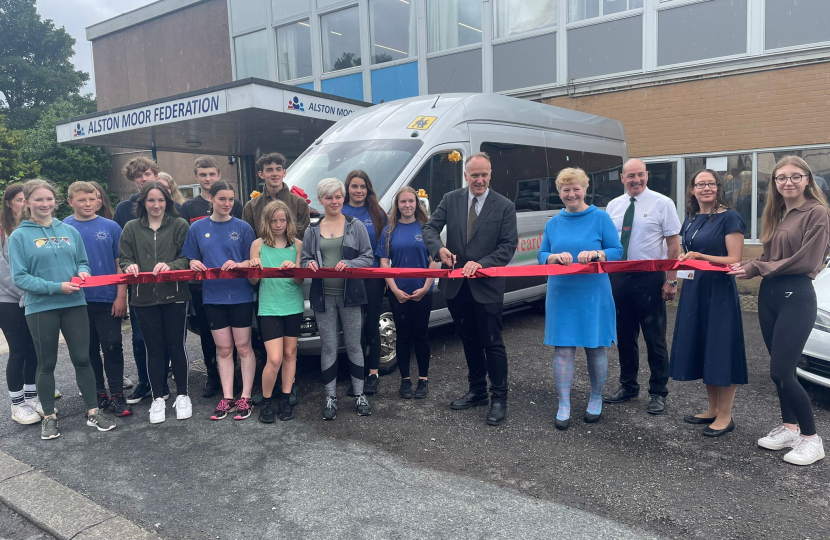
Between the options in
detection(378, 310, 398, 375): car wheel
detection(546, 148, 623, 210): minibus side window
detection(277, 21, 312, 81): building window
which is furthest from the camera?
detection(277, 21, 312, 81): building window

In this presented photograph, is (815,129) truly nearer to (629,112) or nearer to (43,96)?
(629,112)

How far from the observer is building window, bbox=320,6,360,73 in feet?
52.5

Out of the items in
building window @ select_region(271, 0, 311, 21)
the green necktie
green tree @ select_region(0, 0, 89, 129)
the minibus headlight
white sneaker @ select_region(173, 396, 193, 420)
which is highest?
green tree @ select_region(0, 0, 89, 129)

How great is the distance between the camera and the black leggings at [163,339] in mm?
4785

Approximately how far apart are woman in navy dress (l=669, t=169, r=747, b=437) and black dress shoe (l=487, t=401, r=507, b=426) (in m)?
1.24

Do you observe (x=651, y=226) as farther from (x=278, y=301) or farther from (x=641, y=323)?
(x=278, y=301)

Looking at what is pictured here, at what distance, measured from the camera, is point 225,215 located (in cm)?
482

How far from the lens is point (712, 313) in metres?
4.18

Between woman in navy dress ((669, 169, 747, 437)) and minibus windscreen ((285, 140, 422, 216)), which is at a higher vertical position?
minibus windscreen ((285, 140, 422, 216))

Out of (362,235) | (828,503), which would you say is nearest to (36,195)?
(362,235)

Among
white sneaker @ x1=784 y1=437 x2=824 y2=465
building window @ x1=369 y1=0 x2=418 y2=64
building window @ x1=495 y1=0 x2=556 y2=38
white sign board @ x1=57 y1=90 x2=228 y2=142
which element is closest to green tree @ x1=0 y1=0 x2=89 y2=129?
white sign board @ x1=57 y1=90 x2=228 y2=142

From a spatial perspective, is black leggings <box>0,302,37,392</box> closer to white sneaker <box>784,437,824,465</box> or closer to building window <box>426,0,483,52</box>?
white sneaker <box>784,437,824,465</box>

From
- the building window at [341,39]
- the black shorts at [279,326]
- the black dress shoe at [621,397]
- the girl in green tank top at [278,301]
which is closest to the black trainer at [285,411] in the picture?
the girl in green tank top at [278,301]

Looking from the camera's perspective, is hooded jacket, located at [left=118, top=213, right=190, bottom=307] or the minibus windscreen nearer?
hooded jacket, located at [left=118, top=213, right=190, bottom=307]
